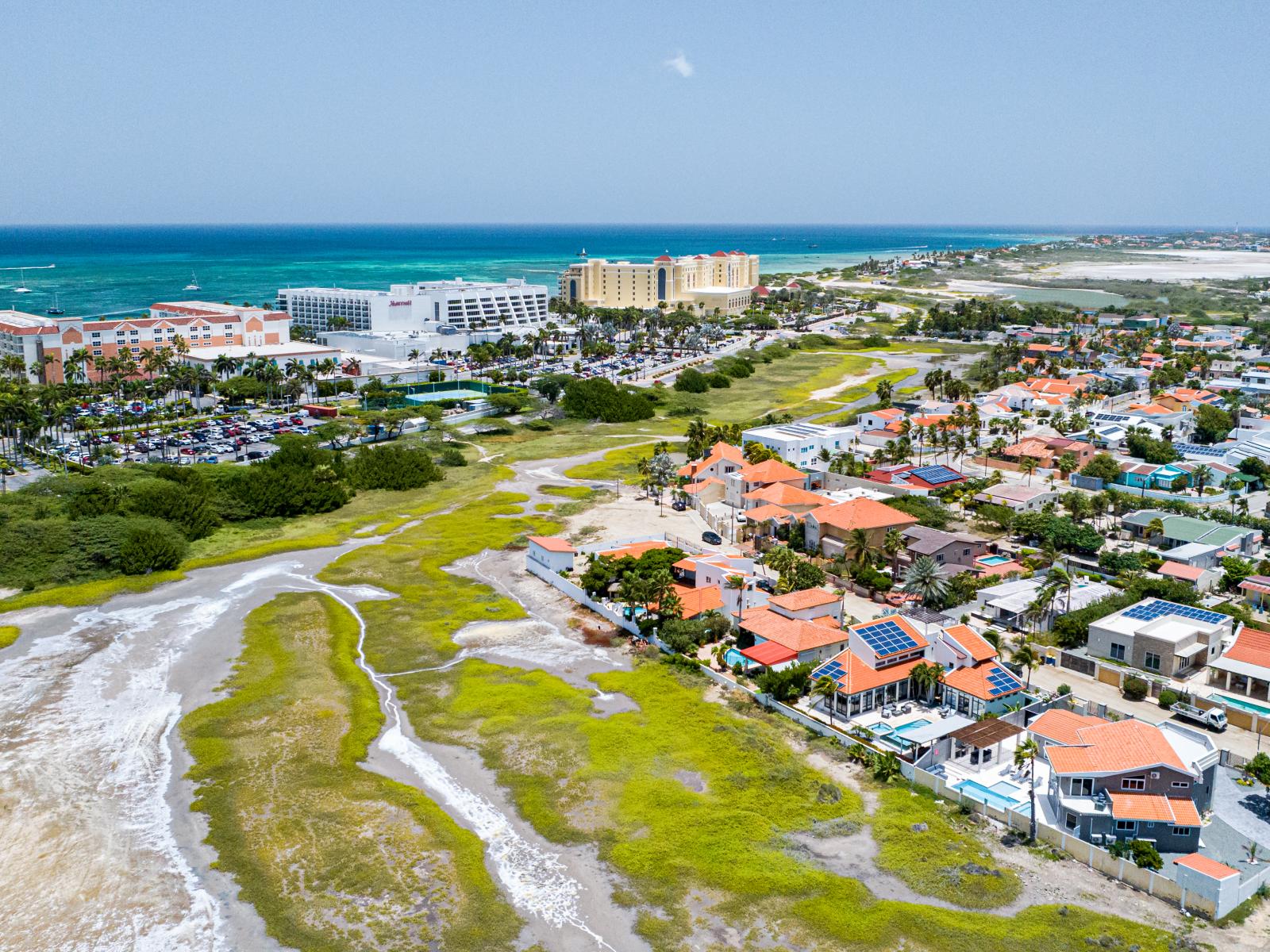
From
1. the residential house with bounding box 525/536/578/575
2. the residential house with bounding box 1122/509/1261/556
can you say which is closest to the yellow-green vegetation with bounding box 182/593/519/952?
the residential house with bounding box 525/536/578/575

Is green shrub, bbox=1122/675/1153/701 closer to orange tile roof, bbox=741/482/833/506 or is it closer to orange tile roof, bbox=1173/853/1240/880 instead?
orange tile roof, bbox=1173/853/1240/880

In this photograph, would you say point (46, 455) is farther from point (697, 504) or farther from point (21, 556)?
point (697, 504)

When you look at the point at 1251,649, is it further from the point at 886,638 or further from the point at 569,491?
the point at 569,491

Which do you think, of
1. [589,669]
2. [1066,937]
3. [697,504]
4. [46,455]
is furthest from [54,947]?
[46,455]

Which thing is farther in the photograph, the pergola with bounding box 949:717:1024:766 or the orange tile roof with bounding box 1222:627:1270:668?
the orange tile roof with bounding box 1222:627:1270:668

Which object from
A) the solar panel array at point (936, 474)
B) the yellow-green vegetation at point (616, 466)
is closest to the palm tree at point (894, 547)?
the solar panel array at point (936, 474)
